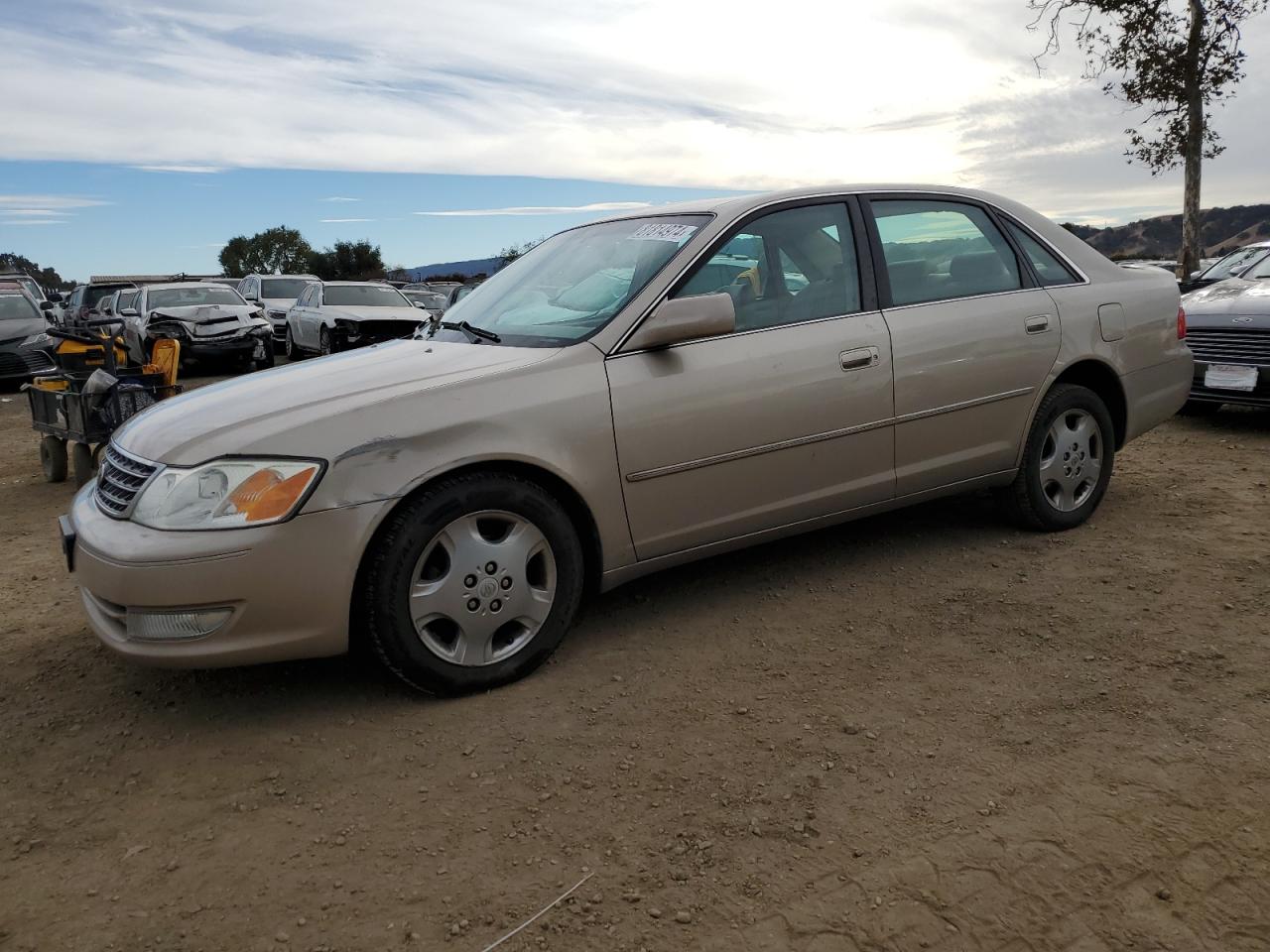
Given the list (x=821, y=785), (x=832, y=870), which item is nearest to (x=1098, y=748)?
(x=821, y=785)

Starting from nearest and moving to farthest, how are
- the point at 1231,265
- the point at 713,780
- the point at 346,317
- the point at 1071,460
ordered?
the point at 713,780
the point at 1071,460
the point at 1231,265
the point at 346,317

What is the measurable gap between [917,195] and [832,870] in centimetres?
311

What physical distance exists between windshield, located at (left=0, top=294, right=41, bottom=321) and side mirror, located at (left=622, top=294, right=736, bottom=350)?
16.0m

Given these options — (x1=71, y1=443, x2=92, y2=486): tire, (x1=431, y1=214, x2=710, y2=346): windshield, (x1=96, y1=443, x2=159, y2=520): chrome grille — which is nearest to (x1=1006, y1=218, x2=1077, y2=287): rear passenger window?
(x1=431, y1=214, x2=710, y2=346): windshield

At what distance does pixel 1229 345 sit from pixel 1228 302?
1.21ft

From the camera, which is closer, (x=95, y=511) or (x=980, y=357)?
(x=95, y=511)

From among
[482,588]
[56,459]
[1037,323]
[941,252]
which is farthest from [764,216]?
[56,459]

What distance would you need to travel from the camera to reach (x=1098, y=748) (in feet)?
9.37

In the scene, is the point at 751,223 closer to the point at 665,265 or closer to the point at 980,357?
the point at 665,265

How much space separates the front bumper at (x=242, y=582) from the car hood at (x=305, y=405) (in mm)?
247

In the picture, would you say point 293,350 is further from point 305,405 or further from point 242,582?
point 242,582

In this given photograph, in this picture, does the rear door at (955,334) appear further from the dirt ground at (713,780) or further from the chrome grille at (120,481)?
the chrome grille at (120,481)

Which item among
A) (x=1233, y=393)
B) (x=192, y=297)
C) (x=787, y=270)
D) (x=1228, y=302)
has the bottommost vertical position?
(x=1233, y=393)

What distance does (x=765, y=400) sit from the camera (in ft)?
12.4
